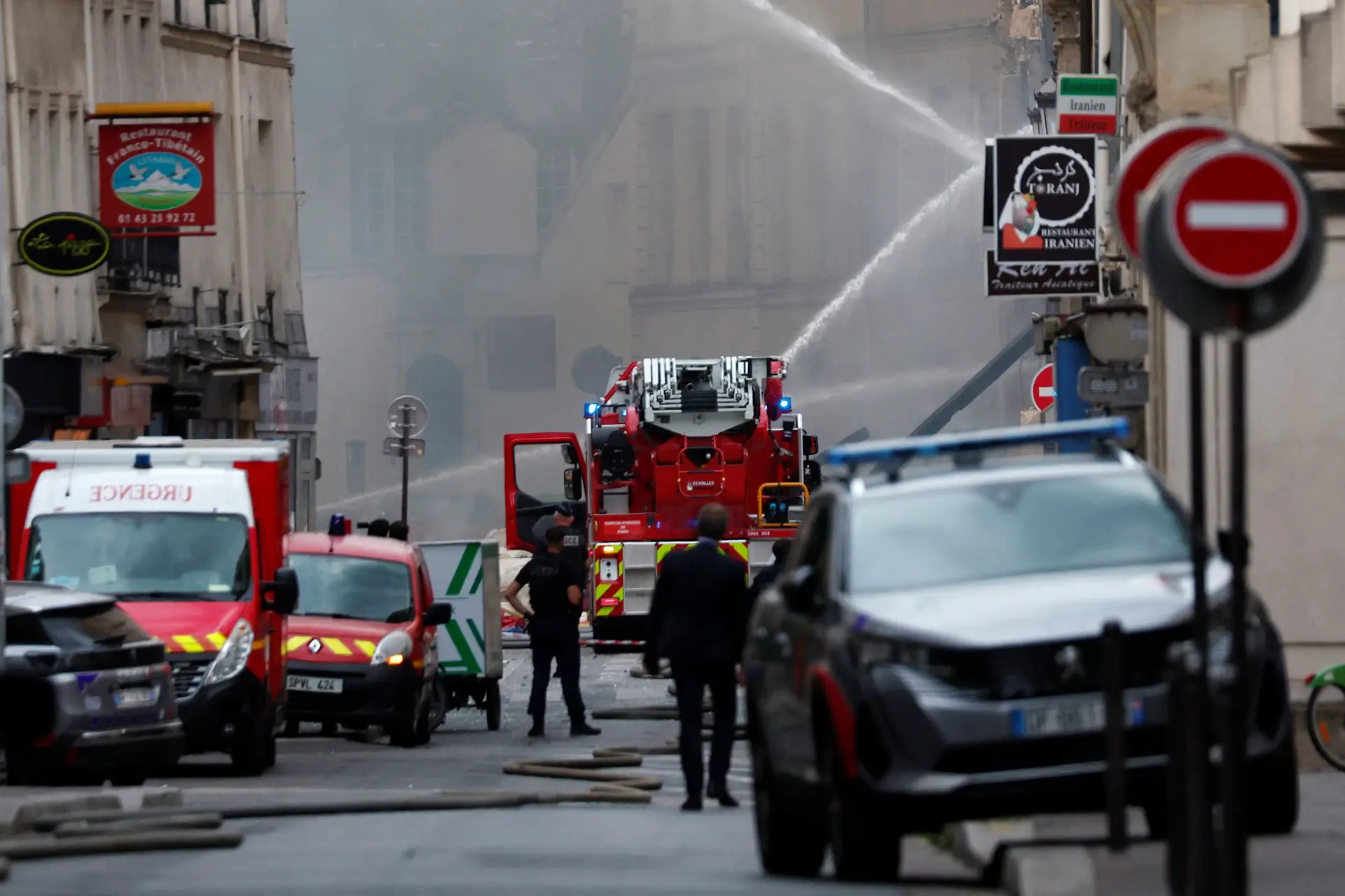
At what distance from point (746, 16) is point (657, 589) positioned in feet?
201

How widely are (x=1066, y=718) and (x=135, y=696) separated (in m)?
8.17

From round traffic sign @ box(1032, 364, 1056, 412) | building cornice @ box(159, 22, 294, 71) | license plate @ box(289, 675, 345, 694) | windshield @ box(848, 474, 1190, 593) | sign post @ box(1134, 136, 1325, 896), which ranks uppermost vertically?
building cornice @ box(159, 22, 294, 71)

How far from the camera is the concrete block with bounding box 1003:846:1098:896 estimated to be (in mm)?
8672

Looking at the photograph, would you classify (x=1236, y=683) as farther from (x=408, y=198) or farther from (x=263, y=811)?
(x=408, y=198)

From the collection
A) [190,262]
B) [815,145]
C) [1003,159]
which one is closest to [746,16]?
[815,145]

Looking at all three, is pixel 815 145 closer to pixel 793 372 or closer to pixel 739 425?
pixel 793 372

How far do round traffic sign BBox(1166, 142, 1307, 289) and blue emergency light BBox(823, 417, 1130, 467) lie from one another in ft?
10.6

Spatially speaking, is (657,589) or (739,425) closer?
(657,589)

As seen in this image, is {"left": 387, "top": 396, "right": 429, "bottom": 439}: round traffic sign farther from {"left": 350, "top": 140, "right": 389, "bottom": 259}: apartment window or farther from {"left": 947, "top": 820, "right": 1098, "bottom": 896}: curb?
{"left": 350, "top": 140, "right": 389, "bottom": 259}: apartment window

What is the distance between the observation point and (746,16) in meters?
74.4

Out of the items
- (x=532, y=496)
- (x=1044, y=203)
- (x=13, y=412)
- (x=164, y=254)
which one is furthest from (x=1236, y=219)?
(x=532, y=496)

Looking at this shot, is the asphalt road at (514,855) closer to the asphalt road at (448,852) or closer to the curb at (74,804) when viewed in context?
the asphalt road at (448,852)

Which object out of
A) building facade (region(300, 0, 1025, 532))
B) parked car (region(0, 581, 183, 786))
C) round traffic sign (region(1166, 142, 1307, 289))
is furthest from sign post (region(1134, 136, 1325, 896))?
building facade (region(300, 0, 1025, 532))

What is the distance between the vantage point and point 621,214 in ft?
253
